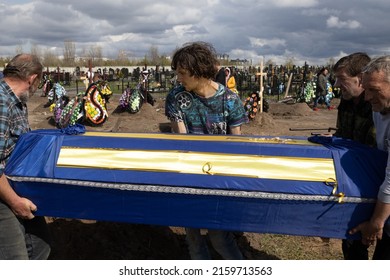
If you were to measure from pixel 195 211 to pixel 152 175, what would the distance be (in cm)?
33

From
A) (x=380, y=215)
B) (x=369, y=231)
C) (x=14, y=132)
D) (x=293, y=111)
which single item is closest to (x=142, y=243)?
(x=14, y=132)

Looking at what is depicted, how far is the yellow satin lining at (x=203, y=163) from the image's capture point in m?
2.25

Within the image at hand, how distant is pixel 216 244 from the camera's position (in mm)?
2742

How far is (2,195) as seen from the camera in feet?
7.50

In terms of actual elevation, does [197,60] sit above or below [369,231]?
above

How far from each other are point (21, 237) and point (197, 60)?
162 centimetres

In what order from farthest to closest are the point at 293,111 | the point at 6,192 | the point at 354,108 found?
the point at 293,111 < the point at 354,108 < the point at 6,192

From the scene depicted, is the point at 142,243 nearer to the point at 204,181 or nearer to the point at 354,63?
the point at 204,181

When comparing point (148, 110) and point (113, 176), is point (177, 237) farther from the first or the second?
point (148, 110)

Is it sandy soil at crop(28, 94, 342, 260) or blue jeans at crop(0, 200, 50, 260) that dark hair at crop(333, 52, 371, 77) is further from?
blue jeans at crop(0, 200, 50, 260)

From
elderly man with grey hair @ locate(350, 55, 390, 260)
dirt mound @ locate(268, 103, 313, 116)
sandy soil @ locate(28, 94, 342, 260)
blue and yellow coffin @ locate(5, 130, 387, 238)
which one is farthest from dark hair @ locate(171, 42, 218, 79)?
dirt mound @ locate(268, 103, 313, 116)

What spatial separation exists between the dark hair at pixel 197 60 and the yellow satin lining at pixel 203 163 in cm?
63

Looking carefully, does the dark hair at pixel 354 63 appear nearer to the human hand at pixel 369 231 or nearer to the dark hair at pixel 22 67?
the human hand at pixel 369 231

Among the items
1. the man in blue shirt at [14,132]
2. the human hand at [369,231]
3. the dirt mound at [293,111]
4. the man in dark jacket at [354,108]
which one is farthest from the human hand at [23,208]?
the dirt mound at [293,111]
